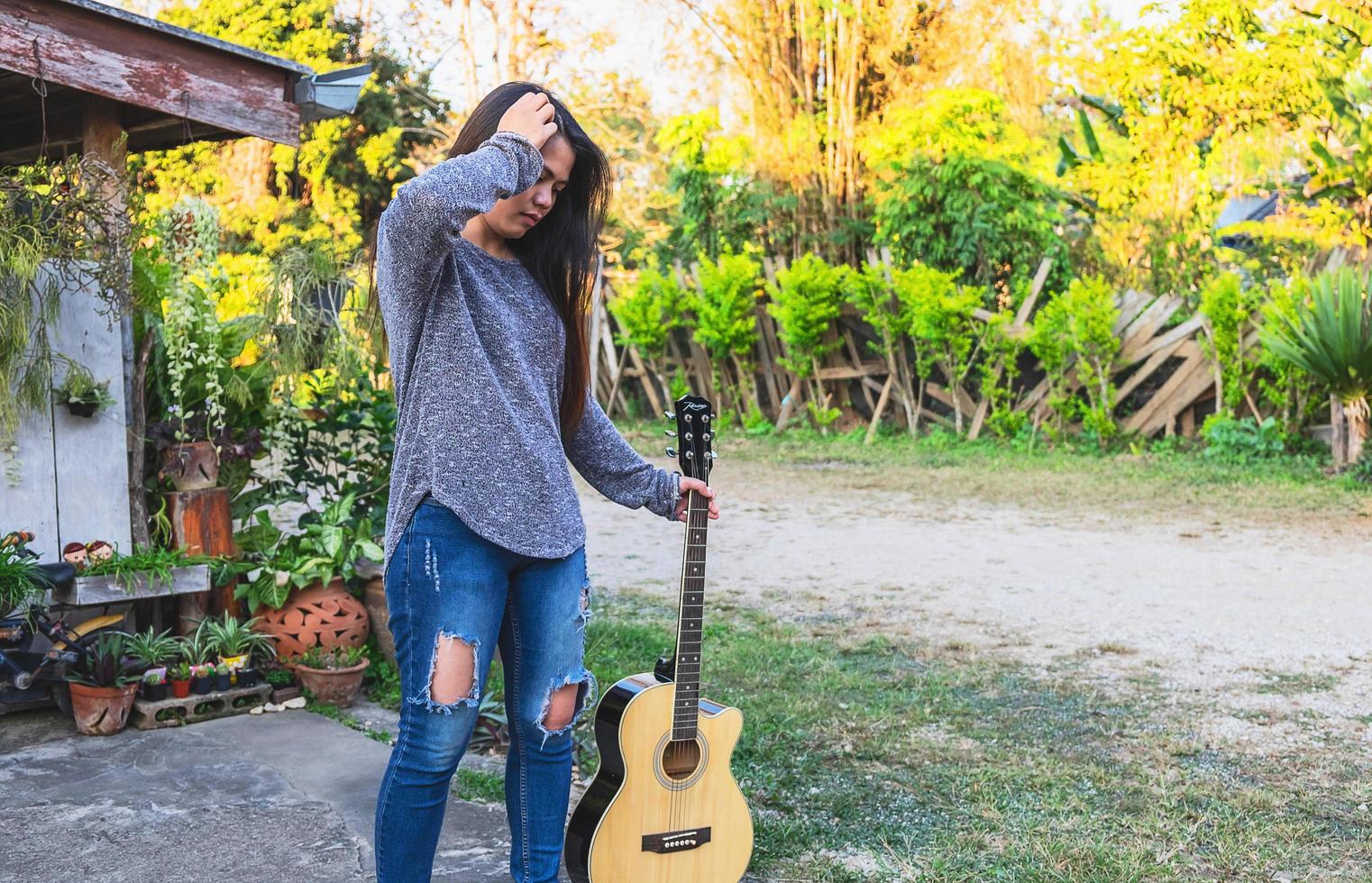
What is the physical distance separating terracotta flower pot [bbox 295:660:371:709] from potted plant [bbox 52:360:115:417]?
3.59ft

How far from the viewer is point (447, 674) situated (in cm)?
219

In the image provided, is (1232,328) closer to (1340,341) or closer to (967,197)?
(1340,341)

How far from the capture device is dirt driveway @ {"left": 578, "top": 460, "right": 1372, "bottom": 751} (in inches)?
179

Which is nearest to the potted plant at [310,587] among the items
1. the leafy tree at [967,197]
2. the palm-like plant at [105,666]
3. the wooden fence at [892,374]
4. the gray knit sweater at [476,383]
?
the palm-like plant at [105,666]

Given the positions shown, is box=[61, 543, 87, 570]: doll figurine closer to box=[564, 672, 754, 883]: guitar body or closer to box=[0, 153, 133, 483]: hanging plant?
box=[0, 153, 133, 483]: hanging plant

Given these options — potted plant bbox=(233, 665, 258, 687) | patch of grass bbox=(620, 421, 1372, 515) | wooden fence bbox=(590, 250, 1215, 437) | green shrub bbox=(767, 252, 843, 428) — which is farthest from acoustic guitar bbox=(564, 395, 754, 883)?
green shrub bbox=(767, 252, 843, 428)

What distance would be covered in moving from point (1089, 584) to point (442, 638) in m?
4.81

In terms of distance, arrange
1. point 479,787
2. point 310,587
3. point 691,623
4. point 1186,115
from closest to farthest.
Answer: point 691,623
point 479,787
point 310,587
point 1186,115

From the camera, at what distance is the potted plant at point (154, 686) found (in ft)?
12.9

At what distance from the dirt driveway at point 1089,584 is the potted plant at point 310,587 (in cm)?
212

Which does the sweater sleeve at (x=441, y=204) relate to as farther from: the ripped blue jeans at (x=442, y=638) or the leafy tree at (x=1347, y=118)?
the leafy tree at (x=1347, y=118)

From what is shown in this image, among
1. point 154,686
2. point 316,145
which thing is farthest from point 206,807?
point 316,145

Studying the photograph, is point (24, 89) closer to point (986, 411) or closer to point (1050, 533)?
point (1050, 533)

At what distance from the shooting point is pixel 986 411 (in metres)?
12.5
